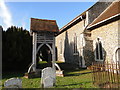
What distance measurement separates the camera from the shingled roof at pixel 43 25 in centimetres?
781

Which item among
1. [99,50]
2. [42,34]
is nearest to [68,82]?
[42,34]

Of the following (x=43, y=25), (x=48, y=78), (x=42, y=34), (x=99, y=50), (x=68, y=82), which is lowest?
(x=68, y=82)

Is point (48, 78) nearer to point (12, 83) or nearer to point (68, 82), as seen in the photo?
point (68, 82)

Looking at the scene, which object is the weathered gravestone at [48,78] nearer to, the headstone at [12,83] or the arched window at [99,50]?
the headstone at [12,83]

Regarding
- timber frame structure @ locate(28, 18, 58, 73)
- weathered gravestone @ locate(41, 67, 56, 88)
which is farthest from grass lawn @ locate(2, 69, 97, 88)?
timber frame structure @ locate(28, 18, 58, 73)

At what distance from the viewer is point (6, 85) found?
3.79 m

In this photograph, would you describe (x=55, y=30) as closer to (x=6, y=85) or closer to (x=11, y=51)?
(x=11, y=51)

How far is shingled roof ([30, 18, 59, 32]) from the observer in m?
7.81

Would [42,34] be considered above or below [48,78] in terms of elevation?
above

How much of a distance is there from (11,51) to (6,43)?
3.19ft

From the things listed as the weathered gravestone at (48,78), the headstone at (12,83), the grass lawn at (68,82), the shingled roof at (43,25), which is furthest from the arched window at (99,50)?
the headstone at (12,83)

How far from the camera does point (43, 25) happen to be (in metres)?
8.34

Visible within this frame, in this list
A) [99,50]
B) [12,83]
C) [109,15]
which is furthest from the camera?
[99,50]

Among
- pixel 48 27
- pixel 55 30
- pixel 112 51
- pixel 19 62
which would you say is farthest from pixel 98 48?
pixel 19 62
